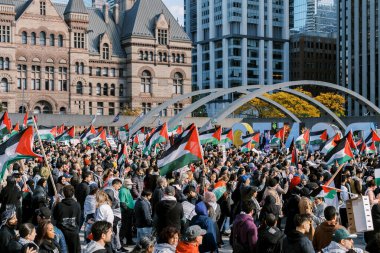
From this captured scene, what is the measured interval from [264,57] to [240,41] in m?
6.74

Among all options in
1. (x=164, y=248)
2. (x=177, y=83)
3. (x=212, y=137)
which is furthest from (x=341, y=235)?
(x=177, y=83)

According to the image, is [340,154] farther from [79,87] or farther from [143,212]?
[79,87]

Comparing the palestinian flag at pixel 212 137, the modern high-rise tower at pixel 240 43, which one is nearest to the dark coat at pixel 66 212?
the palestinian flag at pixel 212 137

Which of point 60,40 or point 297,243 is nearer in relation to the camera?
point 297,243

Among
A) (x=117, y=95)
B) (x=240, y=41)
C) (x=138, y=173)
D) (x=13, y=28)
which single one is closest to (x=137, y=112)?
(x=117, y=95)

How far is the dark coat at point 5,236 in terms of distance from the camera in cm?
874

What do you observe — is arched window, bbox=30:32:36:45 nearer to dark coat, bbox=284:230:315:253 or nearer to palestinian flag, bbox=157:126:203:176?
palestinian flag, bbox=157:126:203:176

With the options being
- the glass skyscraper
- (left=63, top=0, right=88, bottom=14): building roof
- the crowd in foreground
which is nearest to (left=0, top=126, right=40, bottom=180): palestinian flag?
the crowd in foreground

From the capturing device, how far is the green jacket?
13492 mm

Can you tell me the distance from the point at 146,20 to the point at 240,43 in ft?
180

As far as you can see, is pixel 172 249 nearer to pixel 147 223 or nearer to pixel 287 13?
pixel 147 223

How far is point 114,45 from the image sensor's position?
3531 inches

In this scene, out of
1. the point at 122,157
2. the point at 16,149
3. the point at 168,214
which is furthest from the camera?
the point at 122,157

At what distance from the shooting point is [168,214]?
1103 centimetres
